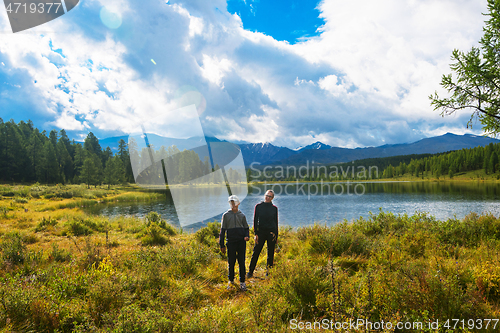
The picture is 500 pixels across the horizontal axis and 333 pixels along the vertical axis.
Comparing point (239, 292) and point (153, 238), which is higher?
point (239, 292)

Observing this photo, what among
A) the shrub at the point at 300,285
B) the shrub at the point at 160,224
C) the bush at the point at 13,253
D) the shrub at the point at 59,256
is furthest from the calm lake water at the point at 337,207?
the bush at the point at 13,253

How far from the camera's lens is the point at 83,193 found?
41.4 metres

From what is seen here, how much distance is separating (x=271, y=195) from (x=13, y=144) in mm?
79561

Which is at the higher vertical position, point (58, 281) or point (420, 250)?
point (58, 281)

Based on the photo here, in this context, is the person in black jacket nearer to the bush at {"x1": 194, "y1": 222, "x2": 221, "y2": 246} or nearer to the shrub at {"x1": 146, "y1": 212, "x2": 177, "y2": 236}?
the bush at {"x1": 194, "y1": 222, "x2": 221, "y2": 246}

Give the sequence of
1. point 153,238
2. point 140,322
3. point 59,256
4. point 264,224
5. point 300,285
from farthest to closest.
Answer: point 153,238
point 59,256
point 264,224
point 300,285
point 140,322

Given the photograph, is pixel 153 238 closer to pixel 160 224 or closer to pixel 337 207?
pixel 160 224

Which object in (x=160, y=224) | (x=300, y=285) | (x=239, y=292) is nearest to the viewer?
(x=300, y=285)

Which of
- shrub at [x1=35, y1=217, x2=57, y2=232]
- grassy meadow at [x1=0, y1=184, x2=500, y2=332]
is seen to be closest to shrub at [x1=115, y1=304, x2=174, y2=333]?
grassy meadow at [x1=0, y1=184, x2=500, y2=332]

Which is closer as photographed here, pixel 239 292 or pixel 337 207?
pixel 239 292

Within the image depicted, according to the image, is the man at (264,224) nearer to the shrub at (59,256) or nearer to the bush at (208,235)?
the bush at (208,235)

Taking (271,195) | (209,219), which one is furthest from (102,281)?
(209,219)

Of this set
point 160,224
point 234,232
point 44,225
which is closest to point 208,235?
point 160,224

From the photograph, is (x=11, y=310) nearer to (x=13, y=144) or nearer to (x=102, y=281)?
(x=102, y=281)
